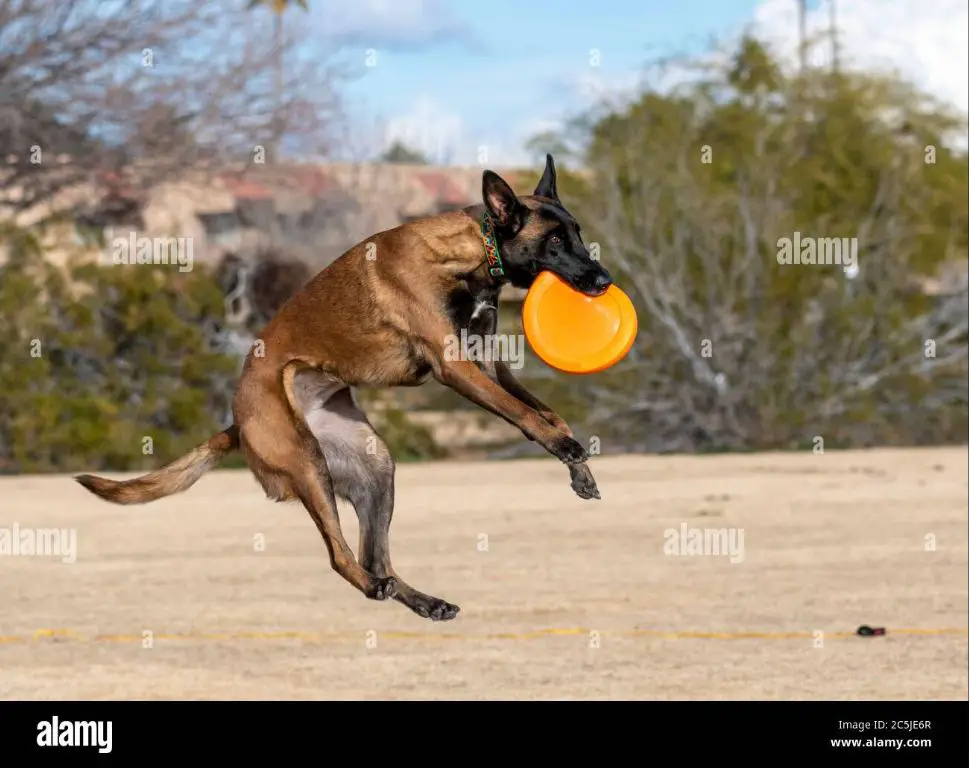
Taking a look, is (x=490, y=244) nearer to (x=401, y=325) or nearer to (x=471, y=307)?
(x=471, y=307)

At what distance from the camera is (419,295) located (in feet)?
20.3

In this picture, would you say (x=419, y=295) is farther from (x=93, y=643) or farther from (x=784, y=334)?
(x=784, y=334)

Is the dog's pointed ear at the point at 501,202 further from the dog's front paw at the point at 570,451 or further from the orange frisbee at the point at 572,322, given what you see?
the dog's front paw at the point at 570,451

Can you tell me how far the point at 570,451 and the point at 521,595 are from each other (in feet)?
52.6

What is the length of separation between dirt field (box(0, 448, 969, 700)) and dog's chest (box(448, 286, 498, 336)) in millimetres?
10263

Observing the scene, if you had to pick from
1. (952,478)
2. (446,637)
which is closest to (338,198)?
(952,478)

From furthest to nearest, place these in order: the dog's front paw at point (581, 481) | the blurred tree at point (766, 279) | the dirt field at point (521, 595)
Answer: the blurred tree at point (766, 279) < the dirt field at point (521, 595) < the dog's front paw at point (581, 481)

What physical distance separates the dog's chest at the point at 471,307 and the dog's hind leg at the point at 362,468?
67 centimetres

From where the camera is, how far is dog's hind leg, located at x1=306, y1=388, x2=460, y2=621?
22.3 feet

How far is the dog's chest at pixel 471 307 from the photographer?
20.6ft

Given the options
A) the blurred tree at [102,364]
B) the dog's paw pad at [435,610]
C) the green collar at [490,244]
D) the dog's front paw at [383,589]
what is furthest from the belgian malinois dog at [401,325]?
the blurred tree at [102,364]

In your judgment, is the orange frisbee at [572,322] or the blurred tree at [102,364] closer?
the orange frisbee at [572,322]

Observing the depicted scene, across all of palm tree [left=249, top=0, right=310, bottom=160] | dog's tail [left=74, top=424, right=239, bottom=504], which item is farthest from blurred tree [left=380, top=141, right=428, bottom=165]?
dog's tail [left=74, top=424, right=239, bottom=504]
